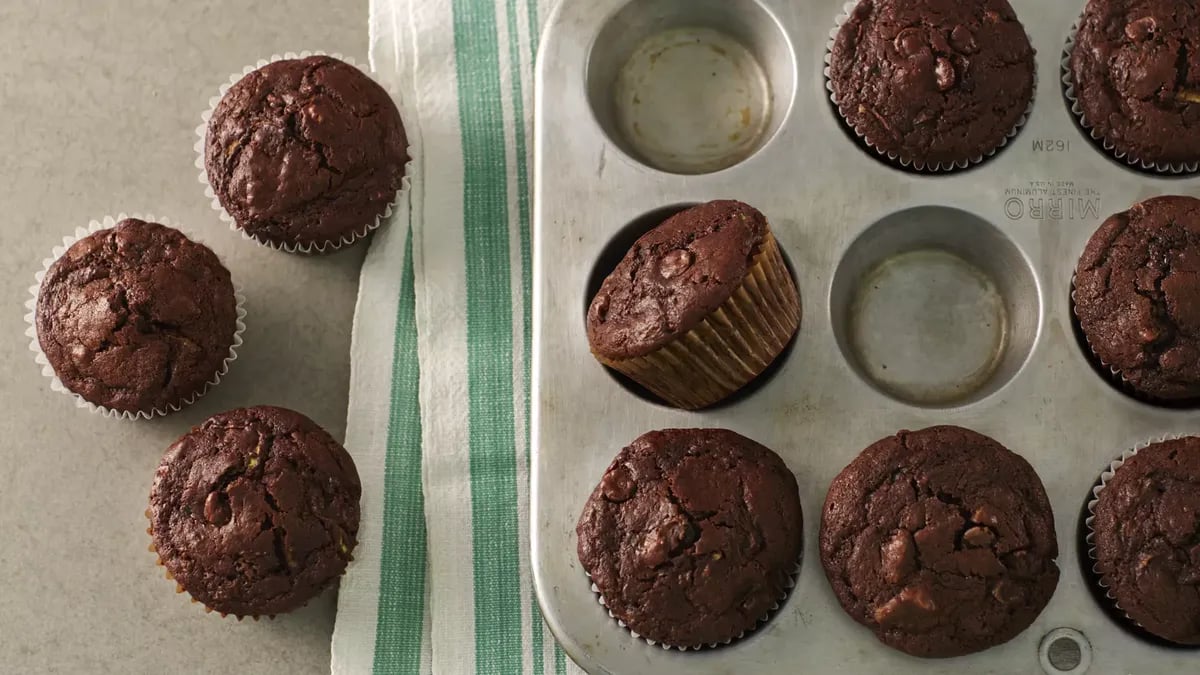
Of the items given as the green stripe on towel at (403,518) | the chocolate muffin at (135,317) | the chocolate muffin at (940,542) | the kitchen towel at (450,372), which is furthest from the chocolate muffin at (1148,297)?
the chocolate muffin at (135,317)

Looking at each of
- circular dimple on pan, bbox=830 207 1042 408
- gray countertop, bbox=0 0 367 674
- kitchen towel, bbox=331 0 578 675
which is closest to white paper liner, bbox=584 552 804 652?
kitchen towel, bbox=331 0 578 675

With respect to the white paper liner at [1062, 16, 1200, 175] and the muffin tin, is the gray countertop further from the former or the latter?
the white paper liner at [1062, 16, 1200, 175]

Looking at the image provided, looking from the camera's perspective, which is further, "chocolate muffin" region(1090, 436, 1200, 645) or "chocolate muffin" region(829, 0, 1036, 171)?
"chocolate muffin" region(829, 0, 1036, 171)

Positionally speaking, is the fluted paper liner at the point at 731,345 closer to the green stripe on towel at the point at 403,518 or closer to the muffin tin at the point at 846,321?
the muffin tin at the point at 846,321

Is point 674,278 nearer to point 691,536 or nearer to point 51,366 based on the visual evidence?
point 691,536

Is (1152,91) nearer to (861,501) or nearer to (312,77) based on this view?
(861,501)

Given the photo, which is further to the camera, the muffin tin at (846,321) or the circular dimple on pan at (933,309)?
the circular dimple on pan at (933,309)
